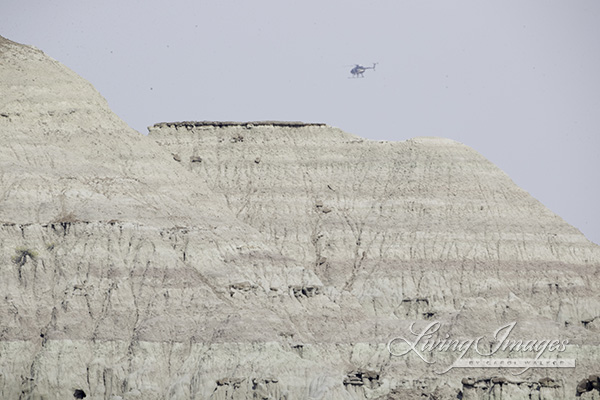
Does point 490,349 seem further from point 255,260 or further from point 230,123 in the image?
point 230,123

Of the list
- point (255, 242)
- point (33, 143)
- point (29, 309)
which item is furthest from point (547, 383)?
point (33, 143)

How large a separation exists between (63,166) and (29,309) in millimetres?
18799

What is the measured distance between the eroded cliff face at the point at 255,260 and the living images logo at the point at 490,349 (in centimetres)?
89

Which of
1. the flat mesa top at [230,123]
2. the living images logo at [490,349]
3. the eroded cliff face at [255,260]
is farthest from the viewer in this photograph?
the flat mesa top at [230,123]

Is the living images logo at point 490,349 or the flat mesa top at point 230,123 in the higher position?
the flat mesa top at point 230,123

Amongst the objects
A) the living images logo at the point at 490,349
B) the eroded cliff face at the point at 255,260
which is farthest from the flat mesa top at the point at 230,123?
the living images logo at the point at 490,349

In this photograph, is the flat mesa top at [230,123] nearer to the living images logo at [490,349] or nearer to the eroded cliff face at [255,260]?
the eroded cliff face at [255,260]

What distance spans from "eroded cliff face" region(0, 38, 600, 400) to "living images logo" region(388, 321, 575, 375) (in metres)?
0.89

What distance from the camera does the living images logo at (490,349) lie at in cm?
14488

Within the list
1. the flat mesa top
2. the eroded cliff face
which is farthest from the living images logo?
the flat mesa top

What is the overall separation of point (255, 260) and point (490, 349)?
71.7ft

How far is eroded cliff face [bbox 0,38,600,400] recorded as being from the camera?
141 meters

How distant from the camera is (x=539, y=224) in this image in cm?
17250

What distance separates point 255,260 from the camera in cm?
15462
